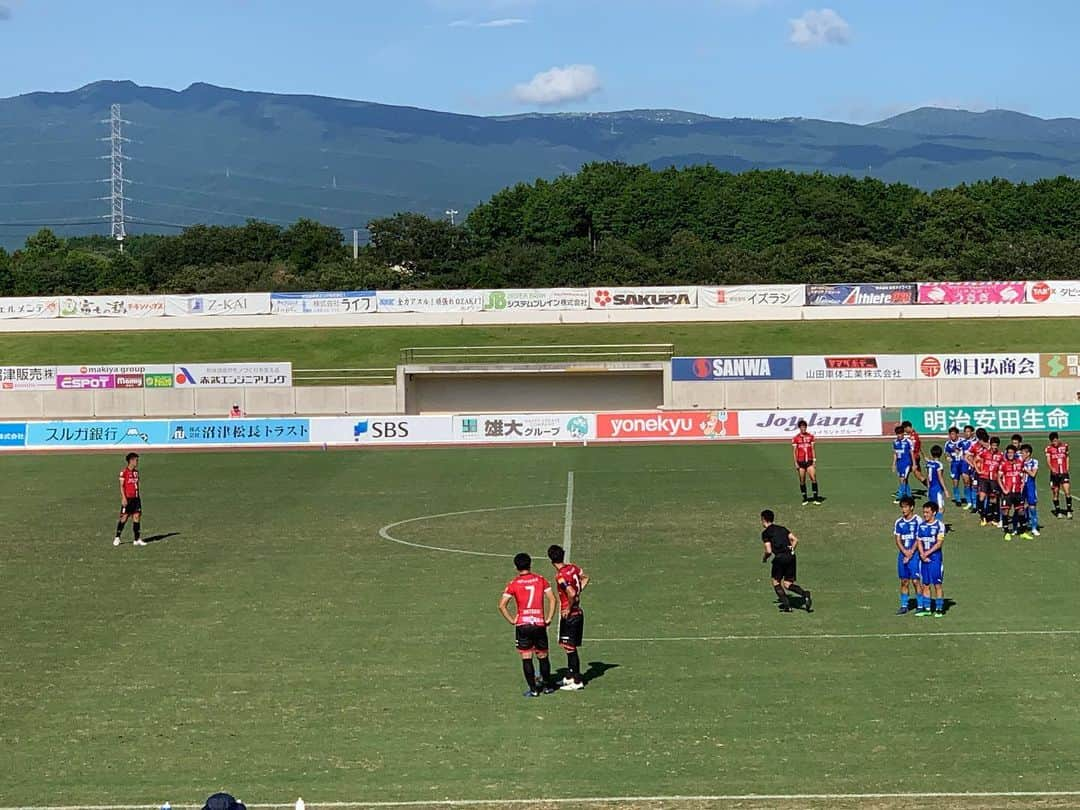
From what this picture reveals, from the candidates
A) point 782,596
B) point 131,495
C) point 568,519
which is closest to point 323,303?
point 568,519

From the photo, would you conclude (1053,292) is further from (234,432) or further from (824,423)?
(234,432)

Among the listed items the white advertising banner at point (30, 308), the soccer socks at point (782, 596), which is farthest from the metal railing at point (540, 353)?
the soccer socks at point (782, 596)

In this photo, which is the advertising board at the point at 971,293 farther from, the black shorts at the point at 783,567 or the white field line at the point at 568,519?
the black shorts at the point at 783,567

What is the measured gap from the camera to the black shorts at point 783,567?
21609 mm

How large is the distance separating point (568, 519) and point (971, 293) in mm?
48239

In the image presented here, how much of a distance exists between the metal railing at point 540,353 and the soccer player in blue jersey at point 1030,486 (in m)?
37.8

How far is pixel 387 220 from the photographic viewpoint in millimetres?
122625

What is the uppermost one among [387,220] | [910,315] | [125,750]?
[387,220]

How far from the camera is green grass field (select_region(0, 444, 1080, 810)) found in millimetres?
14492

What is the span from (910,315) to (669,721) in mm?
62485

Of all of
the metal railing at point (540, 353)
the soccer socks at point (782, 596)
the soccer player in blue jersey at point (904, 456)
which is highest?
the metal railing at point (540, 353)

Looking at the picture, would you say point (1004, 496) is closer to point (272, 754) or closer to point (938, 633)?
point (938, 633)

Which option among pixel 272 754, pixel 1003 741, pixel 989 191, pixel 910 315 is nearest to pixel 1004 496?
pixel 1003 741

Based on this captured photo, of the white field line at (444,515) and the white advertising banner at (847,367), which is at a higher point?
the white advertising banner at (847,367)
